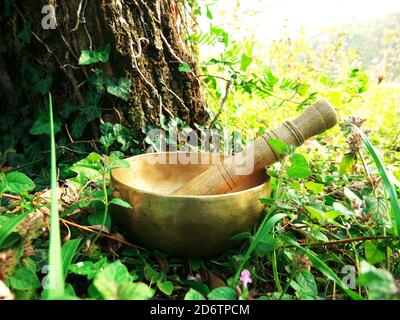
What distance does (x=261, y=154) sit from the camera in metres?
1.08

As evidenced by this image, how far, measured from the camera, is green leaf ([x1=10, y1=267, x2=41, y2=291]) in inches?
28.7

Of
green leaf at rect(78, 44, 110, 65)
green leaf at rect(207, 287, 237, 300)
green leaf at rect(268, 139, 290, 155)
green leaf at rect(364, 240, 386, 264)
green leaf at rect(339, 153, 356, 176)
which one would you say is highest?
green leaf at rect(78, 44, 110, 65)

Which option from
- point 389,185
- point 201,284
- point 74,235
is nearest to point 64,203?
point 74,235

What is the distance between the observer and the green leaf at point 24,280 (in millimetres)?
729

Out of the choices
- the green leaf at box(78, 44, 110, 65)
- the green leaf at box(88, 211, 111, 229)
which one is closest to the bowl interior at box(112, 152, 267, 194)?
the green leaf at box(88, 211, 111, 229)

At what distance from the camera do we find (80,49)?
1.37 m

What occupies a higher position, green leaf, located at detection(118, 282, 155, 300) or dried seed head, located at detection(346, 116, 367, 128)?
dried seed head, located at detection(346, 116, 367, 128)

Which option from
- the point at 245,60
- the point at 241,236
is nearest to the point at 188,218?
the point at 241,236

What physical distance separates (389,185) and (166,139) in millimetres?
905

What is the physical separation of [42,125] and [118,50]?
0.47 meters

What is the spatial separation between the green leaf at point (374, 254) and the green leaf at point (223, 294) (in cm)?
40

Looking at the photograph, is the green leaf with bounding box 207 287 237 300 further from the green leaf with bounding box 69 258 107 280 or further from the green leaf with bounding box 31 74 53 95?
the green leaf with bounding box 31 74 53 95

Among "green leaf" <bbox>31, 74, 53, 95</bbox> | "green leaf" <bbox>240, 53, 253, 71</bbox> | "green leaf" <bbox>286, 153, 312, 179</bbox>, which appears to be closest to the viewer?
"green leaf" <bbox>286, 153, 312, 179</bbox>

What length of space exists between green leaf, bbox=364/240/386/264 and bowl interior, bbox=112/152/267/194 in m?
0.38
